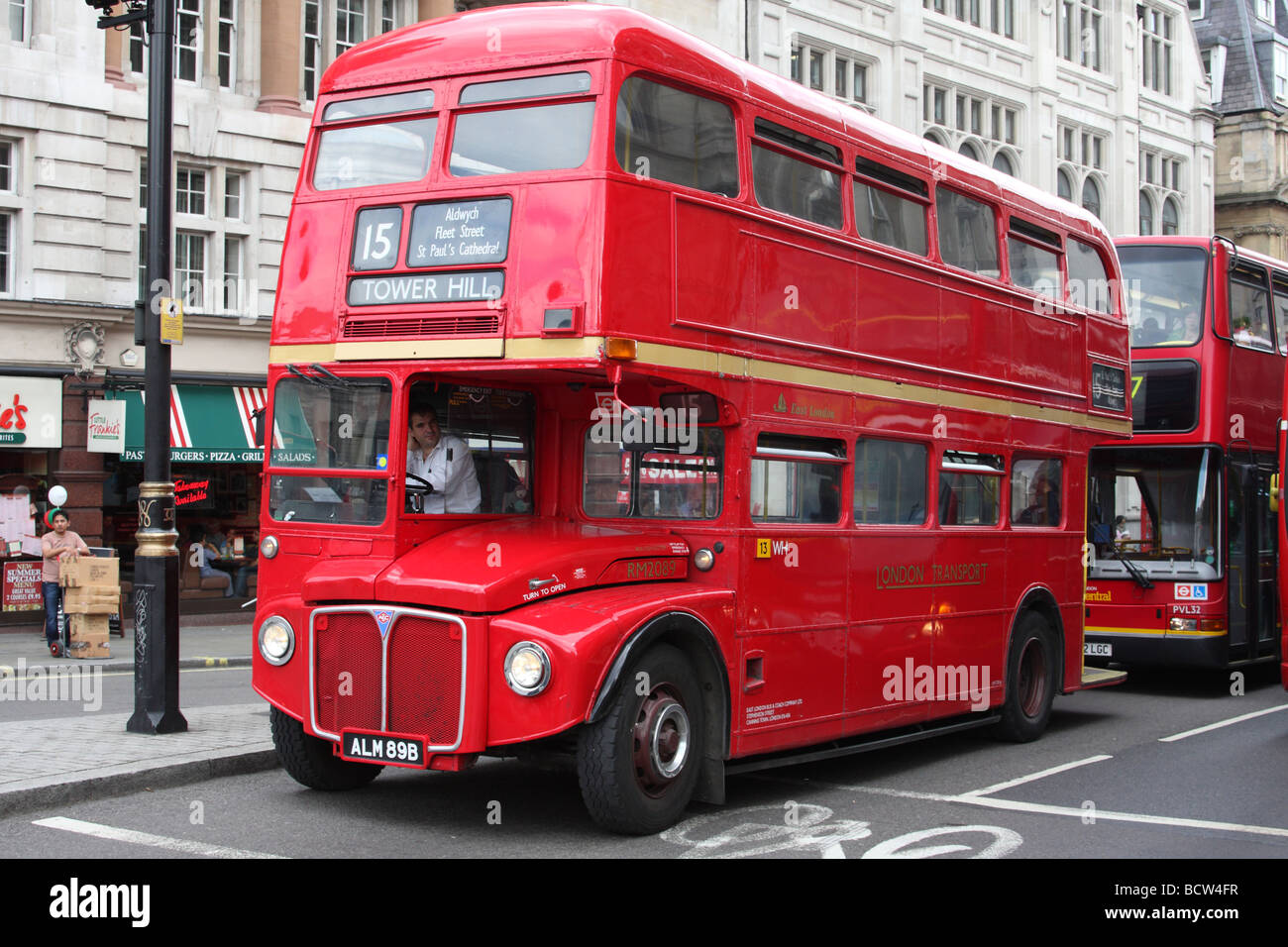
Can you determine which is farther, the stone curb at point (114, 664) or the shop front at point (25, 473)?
the shop front at point (25, 473)

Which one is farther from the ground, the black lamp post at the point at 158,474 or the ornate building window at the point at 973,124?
the ornate building window at the point at 973,124

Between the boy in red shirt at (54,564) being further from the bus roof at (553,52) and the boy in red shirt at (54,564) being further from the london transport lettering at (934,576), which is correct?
the london transport lettering at (934,576)

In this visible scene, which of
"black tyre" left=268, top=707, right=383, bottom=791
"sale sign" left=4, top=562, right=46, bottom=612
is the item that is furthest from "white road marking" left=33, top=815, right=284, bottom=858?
"sale sign" left=4, top=562, right=46, bottom=612

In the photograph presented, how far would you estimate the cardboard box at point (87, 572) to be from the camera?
746 inches

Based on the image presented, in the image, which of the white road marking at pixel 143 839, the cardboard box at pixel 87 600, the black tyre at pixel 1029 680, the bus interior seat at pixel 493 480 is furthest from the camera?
the cardboard box at pixel 87 600

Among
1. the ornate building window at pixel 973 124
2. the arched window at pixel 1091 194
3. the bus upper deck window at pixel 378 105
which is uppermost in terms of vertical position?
the ornate building window at pixel 973 124

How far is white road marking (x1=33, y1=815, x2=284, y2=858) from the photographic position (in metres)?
7.31

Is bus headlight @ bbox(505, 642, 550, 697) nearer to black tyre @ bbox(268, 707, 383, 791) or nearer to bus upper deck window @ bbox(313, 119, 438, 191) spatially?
black tyre @ bbox(268, 707, 383, 791)

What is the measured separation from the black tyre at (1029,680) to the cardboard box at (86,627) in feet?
39.4

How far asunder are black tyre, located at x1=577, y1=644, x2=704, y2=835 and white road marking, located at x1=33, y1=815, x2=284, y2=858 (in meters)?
1.68

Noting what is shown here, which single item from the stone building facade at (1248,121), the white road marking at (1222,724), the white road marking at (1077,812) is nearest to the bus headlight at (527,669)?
the white road marking at (1077,812)

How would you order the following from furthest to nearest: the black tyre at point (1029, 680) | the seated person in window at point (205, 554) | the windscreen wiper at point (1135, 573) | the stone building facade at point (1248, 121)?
the stone building facade at point (1248, 121) < the seated person in window at point (205, 554) < the windscreen wiper at point (1135, 573) < the black tyre at point (1029, 680)
